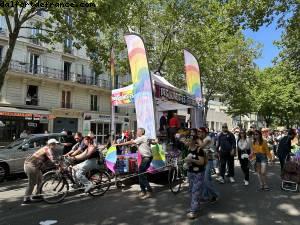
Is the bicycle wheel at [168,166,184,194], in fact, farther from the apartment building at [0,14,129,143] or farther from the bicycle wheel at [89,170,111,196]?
the apartment building at [0,14,129,143]

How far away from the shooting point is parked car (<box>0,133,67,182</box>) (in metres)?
12.3

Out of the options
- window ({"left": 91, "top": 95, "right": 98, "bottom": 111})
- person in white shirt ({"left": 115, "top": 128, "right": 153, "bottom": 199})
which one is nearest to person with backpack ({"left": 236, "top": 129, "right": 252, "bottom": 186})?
person in white shirt ({"left": 115, "top": 128, "right": 153, "bottom": 199})

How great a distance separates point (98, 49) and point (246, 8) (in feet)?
22.8

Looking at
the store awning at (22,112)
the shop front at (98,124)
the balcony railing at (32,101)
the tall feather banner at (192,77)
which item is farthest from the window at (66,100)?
the tall feather banner at (192,77)

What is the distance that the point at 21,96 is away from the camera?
31.9m

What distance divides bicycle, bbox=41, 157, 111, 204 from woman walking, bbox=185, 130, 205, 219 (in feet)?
9.65

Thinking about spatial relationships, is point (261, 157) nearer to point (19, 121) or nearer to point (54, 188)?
point (54, 188)

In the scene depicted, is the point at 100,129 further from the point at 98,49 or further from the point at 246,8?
the point at 246,8

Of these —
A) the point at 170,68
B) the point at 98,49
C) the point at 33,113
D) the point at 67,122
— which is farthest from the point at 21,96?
the point at 98,49

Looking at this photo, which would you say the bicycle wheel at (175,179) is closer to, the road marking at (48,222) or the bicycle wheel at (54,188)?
the bicycle wheel at (54,188)

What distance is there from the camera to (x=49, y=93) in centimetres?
3478

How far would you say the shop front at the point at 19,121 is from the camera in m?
29.9

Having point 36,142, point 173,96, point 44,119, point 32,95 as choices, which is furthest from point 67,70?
point 173,96

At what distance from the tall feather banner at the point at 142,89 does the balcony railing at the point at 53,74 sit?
2288 cm
